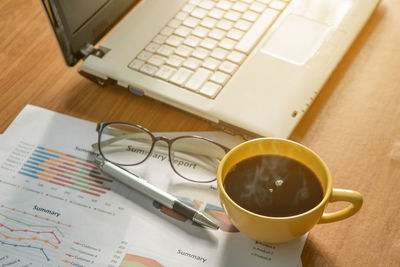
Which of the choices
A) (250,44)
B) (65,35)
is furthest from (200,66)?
(65,35)

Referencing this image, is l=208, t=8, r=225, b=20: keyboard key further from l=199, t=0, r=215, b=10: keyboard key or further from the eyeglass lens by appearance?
the eyeglass lens

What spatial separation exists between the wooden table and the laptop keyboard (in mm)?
58

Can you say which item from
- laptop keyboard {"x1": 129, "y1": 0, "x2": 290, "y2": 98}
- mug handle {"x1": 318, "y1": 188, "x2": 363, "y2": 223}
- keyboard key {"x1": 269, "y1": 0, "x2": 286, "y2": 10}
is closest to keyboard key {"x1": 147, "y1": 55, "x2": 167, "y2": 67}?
laptop keyboard {"x1": 129, "y1": 0, "x2": 290, "y2": 98}

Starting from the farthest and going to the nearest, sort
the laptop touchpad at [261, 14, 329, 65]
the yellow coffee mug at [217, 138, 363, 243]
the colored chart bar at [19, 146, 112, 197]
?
the laptop touchpad at [261, 14, 329, 65]
the colored chart bar at [19, 146, 112, 197]
the yellow coffee mug at [217, 138, 363, 243]

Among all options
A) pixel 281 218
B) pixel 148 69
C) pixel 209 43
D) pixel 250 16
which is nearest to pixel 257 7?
pixel 250 16

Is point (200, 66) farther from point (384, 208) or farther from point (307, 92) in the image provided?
point (384, 208)

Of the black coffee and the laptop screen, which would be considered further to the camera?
the laptop screen

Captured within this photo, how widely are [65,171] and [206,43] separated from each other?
12.2 inches

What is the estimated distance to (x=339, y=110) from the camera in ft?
2.47

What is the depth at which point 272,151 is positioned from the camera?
0.59 m

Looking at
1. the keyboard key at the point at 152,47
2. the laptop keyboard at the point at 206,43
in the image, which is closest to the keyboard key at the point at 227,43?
the laptop keyboard at the point at 206,43

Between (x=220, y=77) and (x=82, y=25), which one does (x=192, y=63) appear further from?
(x=82, y=25)

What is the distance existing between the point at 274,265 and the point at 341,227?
0.11 meters

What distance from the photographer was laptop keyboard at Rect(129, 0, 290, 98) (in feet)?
2.46
